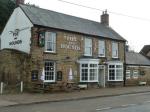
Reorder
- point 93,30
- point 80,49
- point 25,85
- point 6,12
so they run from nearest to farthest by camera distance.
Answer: point 25,85
point 80,49
point 93,30
point 6,12

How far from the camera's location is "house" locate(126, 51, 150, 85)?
40.4 metres

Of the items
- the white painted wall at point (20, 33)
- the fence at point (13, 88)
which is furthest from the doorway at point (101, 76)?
the fence at point (13, 88)

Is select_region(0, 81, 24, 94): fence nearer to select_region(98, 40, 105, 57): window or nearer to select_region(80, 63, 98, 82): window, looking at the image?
select_region(80, 63, 98, 82): window

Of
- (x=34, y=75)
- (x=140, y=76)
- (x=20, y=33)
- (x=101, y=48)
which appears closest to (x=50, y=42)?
(x=20, y=33)

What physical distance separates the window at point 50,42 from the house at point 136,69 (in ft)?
42.0

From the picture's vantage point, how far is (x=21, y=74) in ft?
94.8

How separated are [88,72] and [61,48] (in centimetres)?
436

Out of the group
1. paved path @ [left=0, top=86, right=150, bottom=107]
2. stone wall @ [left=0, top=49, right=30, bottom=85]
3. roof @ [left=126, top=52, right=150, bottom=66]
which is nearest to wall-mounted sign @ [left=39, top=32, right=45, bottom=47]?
stone wall @ [left=0, top=49, right=30, bottom=85]

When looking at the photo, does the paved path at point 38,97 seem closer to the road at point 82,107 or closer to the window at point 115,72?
the road at point 82,107

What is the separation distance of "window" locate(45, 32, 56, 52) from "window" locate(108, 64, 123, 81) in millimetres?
8755

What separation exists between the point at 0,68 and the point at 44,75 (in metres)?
4.93

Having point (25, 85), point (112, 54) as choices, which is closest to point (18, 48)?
point (25, 85)

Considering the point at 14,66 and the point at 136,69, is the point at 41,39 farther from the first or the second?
the point at 136,69

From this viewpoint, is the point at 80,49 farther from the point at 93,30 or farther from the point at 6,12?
the point at 6,12
